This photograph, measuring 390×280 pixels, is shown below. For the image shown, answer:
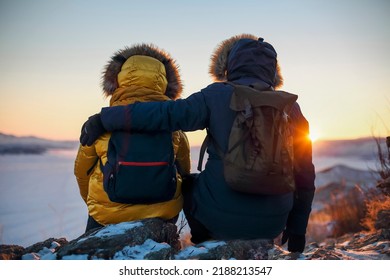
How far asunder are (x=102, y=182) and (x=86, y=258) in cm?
51

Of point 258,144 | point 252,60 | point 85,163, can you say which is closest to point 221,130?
point 258,144

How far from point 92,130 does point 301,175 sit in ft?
4.75

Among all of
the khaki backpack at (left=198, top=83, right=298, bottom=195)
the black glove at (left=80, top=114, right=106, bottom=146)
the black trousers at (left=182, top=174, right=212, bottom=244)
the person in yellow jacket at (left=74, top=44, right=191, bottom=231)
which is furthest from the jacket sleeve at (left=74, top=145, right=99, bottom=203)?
the khaki backpack at (left=198, top=83, right=298, bottom=195)

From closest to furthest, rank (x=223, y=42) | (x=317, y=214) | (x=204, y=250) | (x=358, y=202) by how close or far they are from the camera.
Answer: (x=204, y=250) → (x=223, y=42) → (x=358, y=202) → (x=317, y=214)

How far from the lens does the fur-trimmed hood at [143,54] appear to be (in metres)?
3.02

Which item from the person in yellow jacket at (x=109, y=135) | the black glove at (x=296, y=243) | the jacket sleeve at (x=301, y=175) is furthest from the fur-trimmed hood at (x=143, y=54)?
the black glove at (x=296, y=243)

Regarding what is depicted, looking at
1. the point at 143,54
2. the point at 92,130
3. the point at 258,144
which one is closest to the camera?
the point at 258,144

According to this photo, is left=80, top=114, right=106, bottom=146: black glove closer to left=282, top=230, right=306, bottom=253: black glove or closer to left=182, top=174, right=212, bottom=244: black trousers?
left=182, top=174, right=212, bottom=244: black trousers

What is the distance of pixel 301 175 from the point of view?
2.99 metres

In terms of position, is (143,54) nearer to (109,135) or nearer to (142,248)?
(109,135)

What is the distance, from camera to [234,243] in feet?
8.98

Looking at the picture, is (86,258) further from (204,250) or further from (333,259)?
(333,259)

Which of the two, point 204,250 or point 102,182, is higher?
point 102,182
